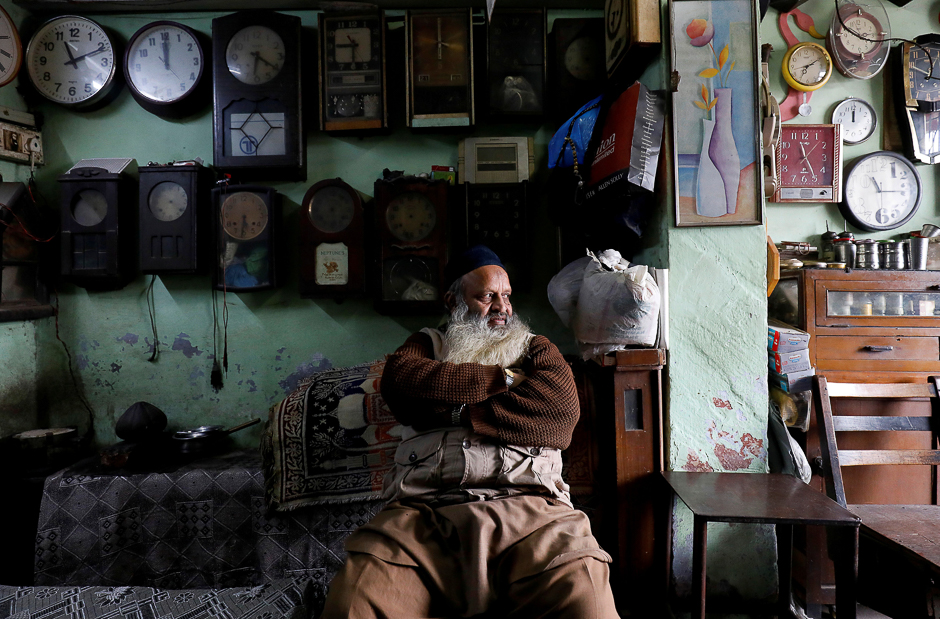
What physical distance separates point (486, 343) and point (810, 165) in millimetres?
2355

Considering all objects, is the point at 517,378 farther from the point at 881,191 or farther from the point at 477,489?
the point at 881,191

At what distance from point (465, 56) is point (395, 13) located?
0.57 metres

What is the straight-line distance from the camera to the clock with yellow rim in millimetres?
2822

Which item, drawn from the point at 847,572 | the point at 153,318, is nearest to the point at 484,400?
the point at 847,572

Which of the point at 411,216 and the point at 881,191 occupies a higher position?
the point at 881,191

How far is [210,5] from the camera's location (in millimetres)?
2787

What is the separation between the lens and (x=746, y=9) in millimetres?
2049

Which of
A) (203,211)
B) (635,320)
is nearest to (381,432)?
(635,320)

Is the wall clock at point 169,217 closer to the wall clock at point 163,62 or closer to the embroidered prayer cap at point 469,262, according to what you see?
the wall clock at point 163,62

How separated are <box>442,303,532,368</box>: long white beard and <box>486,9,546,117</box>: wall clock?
4.59 feet

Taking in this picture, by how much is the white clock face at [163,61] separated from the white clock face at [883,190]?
3.81 meters

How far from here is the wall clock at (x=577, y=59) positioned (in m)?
2.65

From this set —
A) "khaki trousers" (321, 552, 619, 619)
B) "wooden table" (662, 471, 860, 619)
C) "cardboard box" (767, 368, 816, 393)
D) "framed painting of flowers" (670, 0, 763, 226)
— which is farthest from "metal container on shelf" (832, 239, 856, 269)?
"khaki trousers" (321, 552, 619, 619)

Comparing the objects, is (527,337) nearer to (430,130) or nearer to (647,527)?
(647,527)
